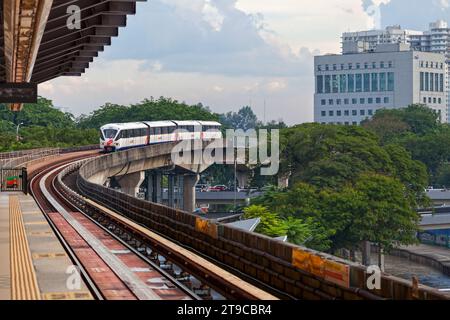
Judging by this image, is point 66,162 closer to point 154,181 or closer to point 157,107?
point 154,181

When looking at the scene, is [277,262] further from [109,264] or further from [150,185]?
[150,185]

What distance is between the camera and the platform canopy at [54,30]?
81.8 ft

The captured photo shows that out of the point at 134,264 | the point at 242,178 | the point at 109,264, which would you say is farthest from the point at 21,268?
the point at 242,178

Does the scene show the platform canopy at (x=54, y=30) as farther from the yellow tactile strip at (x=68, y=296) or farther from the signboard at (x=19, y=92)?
the yellow tactile strip at (x=68, y=296)

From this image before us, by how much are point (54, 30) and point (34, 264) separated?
8358 millimetres

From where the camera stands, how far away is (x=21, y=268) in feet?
91.1

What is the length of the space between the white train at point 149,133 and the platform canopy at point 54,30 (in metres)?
53.3

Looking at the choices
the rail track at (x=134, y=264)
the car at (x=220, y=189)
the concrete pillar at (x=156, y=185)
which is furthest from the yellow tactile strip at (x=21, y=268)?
the car at (x=220, y=189)

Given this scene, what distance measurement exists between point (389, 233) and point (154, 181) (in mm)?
56943

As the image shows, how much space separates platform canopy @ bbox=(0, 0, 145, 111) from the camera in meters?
24.9

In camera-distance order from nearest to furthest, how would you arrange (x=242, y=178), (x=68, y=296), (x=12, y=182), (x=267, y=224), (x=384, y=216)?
(x=68, y=296), (x=12, y=182), (x=267, y=224), (x=384, y=216), (x=242, y=178)

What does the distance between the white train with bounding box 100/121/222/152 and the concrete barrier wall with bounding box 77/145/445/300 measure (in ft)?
202

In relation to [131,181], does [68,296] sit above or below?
above
